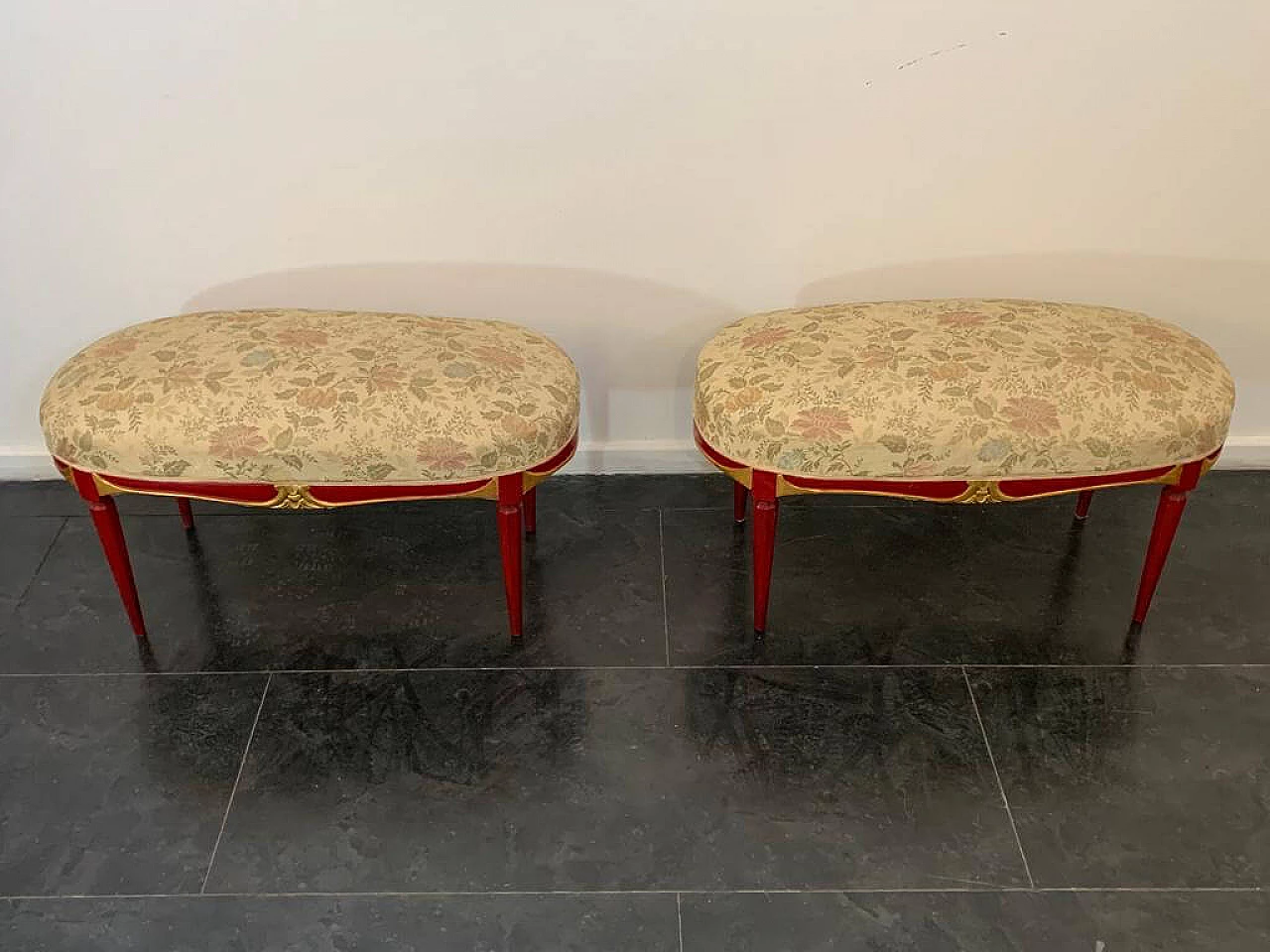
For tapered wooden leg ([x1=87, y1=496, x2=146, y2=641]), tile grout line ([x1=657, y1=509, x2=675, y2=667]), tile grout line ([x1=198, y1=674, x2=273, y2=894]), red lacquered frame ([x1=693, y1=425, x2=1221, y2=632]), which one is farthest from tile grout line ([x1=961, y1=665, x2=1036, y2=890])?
tapered wooden leg ([x1=87, y1=496, x2=146, y2=641])

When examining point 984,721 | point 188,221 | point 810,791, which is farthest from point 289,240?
point 984,721

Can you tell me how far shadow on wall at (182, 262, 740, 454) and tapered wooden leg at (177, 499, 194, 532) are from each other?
337 mm

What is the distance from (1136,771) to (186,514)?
159cm

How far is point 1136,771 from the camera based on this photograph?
1583 millimetres

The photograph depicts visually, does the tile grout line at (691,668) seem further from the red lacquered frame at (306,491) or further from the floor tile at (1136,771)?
the red lacquered frame at (306,491)

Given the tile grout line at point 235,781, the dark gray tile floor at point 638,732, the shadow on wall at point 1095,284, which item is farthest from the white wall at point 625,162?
the tile grout line at point 235,781

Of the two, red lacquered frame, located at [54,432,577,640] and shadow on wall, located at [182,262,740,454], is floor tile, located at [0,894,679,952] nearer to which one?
red lacquered frame, located at [54,432,577,640]

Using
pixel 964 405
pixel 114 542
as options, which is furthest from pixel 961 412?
pixel 114 542

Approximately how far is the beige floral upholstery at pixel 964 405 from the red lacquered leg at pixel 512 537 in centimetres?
29

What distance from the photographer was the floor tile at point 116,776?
146cm

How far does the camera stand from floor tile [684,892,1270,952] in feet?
4.51

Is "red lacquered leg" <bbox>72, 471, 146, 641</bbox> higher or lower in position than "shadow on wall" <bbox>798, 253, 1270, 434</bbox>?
lower

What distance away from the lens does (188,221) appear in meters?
1.87

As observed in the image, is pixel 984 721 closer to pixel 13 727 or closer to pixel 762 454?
pixel 762 454
